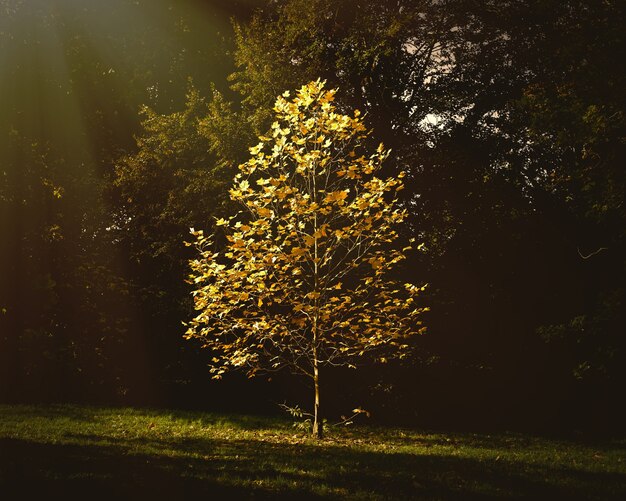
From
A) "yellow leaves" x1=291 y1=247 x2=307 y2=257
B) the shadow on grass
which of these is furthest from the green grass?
"yellow leaves" x1=291 y1=247 x2=307 y2=257

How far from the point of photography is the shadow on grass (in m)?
6.17

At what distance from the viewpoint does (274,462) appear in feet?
26.0

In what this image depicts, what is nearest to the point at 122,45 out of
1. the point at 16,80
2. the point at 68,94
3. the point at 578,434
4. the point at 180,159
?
the point at 68,94

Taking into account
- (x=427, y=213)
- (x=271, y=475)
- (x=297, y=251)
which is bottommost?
(x=271, y=475)

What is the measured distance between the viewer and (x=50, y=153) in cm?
1341

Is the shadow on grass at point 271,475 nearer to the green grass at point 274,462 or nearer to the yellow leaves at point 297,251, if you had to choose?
the green grass at point 274,462

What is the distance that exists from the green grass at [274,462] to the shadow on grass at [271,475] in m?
0.01

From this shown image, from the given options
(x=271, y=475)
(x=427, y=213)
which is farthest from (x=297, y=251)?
(x=427, y=213)

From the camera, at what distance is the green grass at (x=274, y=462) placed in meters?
6.32

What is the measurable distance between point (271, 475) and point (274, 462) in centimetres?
86

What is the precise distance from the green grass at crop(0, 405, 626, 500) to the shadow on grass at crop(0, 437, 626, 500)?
0.01 meters

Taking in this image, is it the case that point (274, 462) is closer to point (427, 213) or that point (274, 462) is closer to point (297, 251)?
point (297, 251)

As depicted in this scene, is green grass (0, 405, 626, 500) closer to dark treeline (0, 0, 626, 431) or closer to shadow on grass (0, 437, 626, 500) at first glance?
shadow on grass (0, 437, 626, 500)

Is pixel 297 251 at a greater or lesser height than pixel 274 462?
greater
